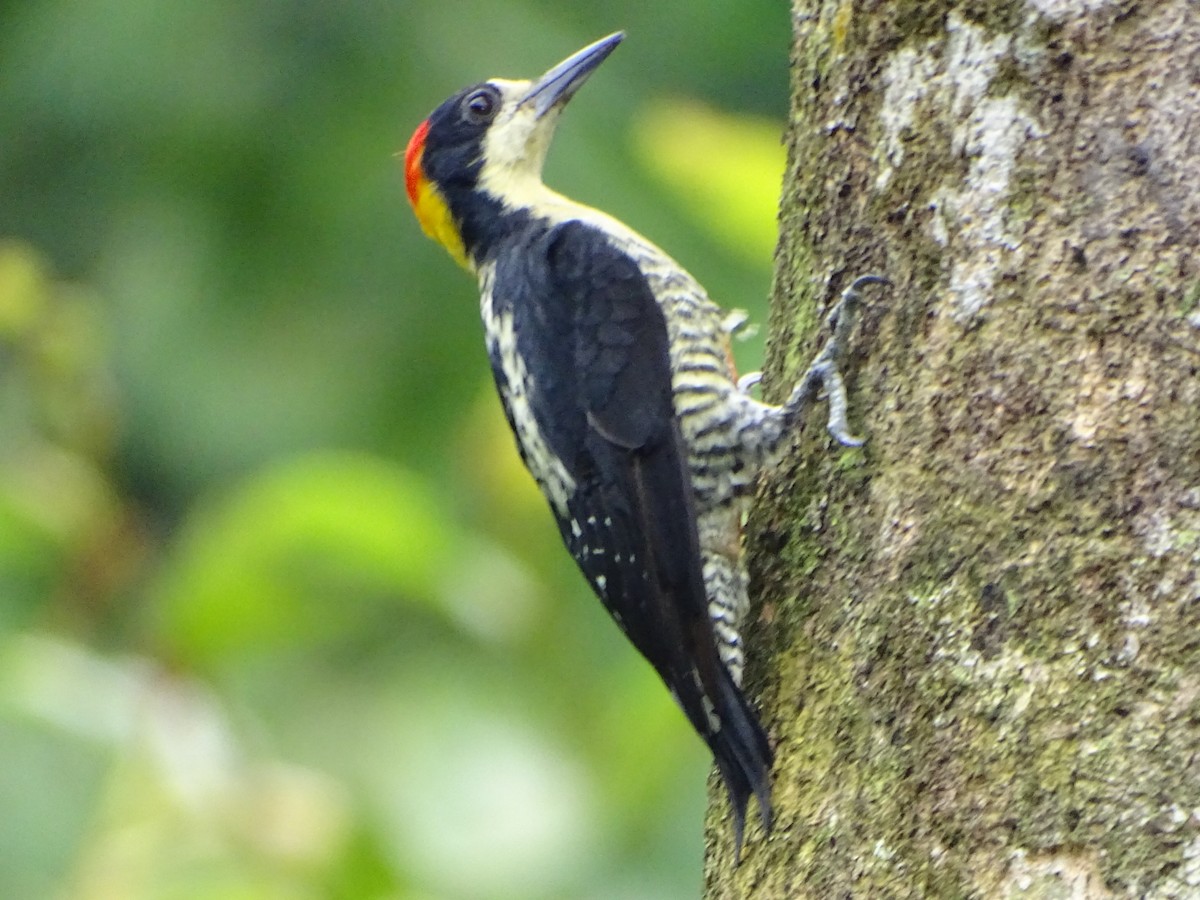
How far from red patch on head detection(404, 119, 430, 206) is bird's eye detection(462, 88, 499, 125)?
12 centimetres

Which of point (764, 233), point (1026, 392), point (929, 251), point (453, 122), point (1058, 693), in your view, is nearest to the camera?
point (1058, 693)

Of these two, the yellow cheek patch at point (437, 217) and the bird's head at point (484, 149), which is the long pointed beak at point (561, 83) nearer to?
the bird's head at point (484, 149)

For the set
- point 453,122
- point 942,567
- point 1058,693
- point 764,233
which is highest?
point 453,122

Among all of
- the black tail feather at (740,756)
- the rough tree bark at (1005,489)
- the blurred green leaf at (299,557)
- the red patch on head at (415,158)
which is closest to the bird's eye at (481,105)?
the red patch on head at (415,158)

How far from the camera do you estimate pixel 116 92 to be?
19.0ft

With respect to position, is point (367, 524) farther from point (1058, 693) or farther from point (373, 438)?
point (373, 438)

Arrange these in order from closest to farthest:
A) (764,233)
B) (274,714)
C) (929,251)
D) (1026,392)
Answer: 1. (1026,392)
2. (929,251)
3. (764,233)
4. (274,714)

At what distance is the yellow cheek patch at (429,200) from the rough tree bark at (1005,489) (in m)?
1.62

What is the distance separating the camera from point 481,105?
4.43m

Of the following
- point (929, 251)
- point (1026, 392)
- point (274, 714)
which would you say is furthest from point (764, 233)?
point (274, 714)

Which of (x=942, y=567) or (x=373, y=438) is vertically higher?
(x=373, y=438)

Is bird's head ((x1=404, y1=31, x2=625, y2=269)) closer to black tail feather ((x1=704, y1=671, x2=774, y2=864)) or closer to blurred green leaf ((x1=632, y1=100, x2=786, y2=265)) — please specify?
blurred green leaf ((x1=632, y1=100, x2=786, y2=265))

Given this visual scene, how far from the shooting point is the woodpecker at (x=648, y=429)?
3.01 metres

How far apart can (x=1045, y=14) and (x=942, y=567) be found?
918 mm
